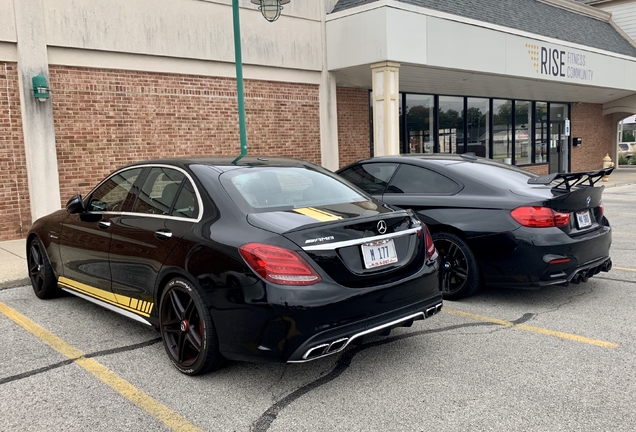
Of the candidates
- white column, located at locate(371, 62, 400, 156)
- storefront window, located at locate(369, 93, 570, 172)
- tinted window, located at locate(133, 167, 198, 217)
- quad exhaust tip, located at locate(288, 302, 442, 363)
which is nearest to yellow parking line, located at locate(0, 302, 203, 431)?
quad exhaust tip, located at locate(288, 302, 442, 363)

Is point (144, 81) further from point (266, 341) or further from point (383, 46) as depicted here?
point (266, 341)

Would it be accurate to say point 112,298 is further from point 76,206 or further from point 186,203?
point 186,203

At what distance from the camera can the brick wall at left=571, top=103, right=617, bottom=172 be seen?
82.6 ft

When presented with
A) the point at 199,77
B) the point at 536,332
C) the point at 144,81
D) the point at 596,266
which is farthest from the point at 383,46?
the point at 536,332

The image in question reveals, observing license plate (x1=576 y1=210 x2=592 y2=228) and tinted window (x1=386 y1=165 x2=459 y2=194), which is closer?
license plate (x1=576 y1=210 x2=592 y2=228)

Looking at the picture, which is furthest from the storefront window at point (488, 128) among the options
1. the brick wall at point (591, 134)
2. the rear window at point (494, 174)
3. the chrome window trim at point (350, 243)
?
the chrome window trim at point (350, 243)

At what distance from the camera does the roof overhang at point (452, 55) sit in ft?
41.4

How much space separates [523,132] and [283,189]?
64.7 feet

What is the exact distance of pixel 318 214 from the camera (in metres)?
3.76

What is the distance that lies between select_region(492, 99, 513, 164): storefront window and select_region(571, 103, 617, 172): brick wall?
569cm

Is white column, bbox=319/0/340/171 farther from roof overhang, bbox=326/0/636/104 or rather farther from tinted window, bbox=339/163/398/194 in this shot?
tinted window, bbox=339/163/398/194

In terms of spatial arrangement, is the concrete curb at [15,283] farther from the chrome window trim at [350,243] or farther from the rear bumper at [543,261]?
the rear bumper at [543,261]

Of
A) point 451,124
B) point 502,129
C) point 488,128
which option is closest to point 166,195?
point 451,124

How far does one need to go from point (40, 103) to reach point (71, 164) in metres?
1.16
